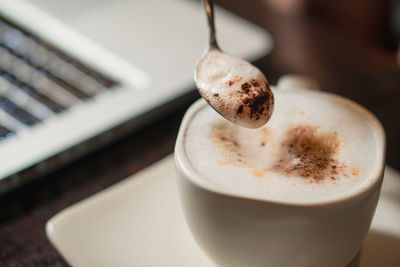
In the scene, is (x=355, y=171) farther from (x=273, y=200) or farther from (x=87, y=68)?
(x=87, y=68)

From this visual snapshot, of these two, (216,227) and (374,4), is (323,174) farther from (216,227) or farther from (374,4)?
(374,4)

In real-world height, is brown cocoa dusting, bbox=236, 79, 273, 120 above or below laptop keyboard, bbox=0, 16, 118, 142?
above

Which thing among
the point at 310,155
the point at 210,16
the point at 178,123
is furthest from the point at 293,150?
the point at 178,123

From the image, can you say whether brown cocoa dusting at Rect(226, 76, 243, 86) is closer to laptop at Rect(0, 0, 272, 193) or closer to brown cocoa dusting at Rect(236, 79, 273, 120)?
brown cocoa dusting at Rect(236, 79, 273, 120)

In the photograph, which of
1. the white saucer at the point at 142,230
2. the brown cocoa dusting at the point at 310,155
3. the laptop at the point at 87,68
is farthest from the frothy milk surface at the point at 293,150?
the laptop at the point at 87,68

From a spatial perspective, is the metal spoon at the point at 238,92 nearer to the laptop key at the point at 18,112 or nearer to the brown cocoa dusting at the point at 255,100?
the brown cocoa dusting at the point at 255,100

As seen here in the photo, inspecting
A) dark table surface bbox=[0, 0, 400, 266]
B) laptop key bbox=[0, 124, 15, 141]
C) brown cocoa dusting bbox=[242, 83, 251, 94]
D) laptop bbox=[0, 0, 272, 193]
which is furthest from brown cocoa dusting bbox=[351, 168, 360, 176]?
laptop key bbox=[0, 124, 15, 141]
